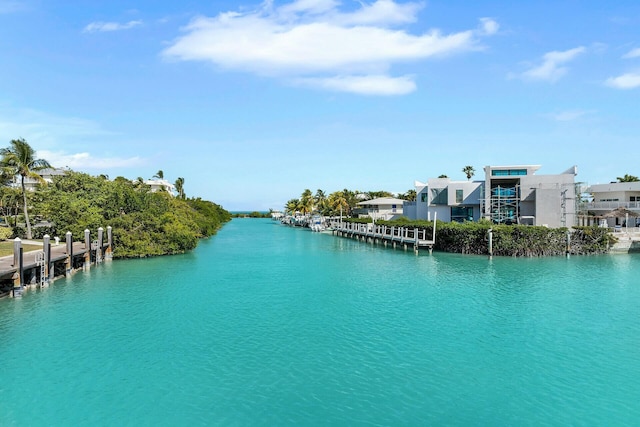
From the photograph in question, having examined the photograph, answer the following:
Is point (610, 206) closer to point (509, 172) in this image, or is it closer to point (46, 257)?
point (509, 172)

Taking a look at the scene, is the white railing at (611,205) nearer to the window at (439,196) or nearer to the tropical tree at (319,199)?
the window at (439,196)

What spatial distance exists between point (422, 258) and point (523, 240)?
9346 millimetres

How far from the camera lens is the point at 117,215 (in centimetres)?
3775

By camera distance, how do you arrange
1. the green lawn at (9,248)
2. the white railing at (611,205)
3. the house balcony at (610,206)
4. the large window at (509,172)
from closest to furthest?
the green lawn at (9,248), the large window at (509,172), the house balcony at (610,206), the white railing at (611,205)

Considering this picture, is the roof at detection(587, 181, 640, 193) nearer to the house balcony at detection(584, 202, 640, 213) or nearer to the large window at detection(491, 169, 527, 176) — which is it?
the house balcony at detection(584, 202, 640, 213)

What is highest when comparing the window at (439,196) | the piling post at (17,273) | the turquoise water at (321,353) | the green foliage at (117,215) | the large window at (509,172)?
the large window at (509,172)

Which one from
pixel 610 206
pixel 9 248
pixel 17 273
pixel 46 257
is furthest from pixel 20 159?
pixel 610 206

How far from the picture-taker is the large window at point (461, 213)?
54.0m

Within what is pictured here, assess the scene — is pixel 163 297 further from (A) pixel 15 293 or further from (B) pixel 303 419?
(B) pixel 303 419

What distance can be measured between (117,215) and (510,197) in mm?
41239

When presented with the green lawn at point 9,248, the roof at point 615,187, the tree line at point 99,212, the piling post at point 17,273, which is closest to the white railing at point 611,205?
the roof at point 615,187

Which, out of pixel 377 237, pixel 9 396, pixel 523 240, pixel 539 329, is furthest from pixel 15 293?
pixel 377 237

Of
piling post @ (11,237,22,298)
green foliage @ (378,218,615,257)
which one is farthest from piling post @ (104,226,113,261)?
green foliage @ (378,218,615,257)

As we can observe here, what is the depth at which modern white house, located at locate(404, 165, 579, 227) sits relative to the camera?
150 feet
